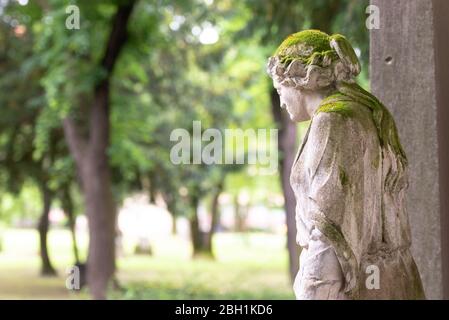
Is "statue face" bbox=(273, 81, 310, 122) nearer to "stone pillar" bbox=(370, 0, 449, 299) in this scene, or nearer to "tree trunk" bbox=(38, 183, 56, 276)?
"stone pillar" bbox=(370, 0, 449, 299)

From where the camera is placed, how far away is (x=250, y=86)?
23.8m

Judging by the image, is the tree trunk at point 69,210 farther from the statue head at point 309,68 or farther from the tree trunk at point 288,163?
the statue head at point 309,68

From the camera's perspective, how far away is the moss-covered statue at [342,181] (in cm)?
370

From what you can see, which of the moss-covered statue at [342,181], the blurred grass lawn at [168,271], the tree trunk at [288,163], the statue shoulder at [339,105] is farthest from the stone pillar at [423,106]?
the tree trunk at [288,163]

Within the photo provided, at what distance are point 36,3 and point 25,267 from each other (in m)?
16.2

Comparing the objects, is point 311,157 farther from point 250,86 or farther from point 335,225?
point 250,86

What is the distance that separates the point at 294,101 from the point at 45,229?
2231 cm

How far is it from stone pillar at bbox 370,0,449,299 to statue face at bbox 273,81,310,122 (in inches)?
96.2

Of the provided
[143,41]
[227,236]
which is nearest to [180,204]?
[143,41]

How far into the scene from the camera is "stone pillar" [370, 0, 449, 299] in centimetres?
617

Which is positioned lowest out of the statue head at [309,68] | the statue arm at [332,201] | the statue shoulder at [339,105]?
the statue arm at [332,201]

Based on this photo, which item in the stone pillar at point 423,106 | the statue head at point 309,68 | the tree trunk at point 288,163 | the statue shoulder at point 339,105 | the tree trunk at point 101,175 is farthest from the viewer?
the tree trunk at point 288,163

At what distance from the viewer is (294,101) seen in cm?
411

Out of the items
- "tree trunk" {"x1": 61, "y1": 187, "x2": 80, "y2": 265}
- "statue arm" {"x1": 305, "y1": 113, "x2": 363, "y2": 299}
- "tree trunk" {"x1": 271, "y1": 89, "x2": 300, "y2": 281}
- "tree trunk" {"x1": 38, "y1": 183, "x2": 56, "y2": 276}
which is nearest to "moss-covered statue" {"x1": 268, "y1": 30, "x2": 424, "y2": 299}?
"statue arm" {"x1": 305, "y1": 113, "x2": 363, "y2": 299}
